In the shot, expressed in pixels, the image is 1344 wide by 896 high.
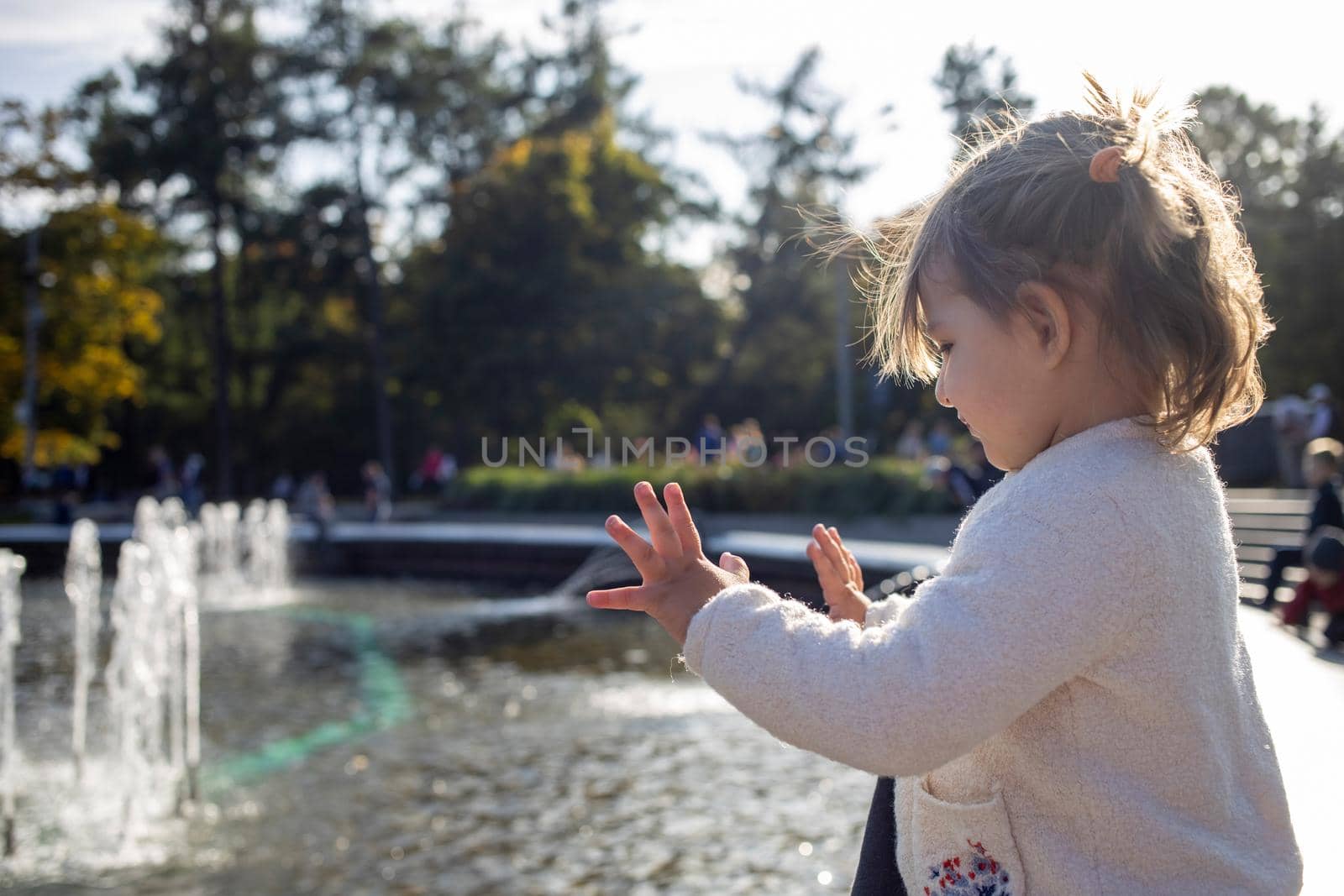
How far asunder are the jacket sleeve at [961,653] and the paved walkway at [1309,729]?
34 centimetres

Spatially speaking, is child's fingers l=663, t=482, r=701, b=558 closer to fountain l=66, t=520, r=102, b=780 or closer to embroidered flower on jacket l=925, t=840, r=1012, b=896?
embroidered flower on jacket l=925, t=840, r=1012, b=896

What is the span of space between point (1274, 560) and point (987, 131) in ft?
26.4

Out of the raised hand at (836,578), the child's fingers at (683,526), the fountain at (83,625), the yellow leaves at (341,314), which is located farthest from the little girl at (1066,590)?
the yellow leaves at (341,314)

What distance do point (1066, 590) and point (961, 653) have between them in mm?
111

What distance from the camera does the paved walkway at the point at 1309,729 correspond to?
7.70 feet

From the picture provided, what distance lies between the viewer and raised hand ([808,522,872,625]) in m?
1.46

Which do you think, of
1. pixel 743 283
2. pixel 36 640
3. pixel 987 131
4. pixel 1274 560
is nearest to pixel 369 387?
pixel 743 283

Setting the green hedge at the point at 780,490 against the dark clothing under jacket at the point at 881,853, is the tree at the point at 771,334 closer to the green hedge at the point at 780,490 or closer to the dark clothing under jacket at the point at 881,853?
the green hedge at the point at 780,490

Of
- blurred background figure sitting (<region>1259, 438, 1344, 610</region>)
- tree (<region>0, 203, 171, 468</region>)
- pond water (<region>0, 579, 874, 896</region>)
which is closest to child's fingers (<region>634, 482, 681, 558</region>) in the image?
pond water (<region>0, 579, 874, 896</region>)

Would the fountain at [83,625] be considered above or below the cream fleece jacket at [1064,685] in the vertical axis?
below

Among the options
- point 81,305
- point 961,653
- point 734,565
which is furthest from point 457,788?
point 81,305

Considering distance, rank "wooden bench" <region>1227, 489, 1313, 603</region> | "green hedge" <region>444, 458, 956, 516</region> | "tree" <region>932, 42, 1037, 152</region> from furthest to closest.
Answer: "green hedge" <region>444, 458, 956, 516</region> → "wooden bench" <region>1227, 489, 1313, 603</region> → "tree" <region>932, 42, 1037, 152</region>

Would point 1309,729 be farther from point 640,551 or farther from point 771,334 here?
point 771,334

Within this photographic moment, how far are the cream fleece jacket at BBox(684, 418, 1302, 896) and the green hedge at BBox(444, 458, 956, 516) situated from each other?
478 inches
